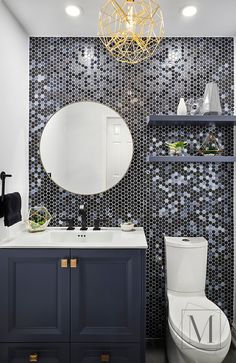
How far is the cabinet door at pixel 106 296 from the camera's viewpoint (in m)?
1.92

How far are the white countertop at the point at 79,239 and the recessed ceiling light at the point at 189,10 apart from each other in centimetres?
172

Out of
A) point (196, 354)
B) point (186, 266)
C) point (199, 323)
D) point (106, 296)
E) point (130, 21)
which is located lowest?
point (196, 354)

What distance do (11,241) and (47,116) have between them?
1.13 meters

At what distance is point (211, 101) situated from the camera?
2316 millimetres

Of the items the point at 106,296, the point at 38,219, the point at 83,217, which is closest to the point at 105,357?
the point at 106,296

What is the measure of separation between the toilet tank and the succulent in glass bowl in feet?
3.45

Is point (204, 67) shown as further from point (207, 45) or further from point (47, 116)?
point (47, 116)

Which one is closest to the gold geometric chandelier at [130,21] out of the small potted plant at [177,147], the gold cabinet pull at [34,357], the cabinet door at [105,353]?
the small potted plant at [177,147]

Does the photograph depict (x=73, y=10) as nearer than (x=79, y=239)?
Yes

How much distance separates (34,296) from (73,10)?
208cm

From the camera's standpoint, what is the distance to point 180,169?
2.50 meters

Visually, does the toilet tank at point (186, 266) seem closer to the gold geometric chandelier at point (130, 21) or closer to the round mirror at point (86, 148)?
the round mirror at point (86, 148)

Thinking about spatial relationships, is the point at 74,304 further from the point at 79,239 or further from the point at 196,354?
the point at 196,354

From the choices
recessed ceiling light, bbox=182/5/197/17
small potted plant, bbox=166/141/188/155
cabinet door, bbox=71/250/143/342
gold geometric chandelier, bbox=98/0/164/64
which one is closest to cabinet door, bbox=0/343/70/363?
cabinet door, bbox=71/250/143/342
